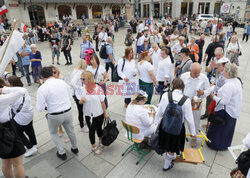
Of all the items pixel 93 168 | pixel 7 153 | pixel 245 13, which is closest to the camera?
pixel 7 153

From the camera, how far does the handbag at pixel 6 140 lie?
2275 mm

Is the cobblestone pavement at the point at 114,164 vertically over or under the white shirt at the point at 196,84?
under

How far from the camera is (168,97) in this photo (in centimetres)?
270

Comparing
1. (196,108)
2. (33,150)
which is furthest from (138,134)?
(33,150)

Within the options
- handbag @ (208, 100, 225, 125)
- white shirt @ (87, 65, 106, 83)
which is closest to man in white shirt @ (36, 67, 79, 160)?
white shirt @ (87, 65, 106, 83)

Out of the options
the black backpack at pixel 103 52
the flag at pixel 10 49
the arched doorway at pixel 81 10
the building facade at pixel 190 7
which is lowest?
the black backpack at pixel 103 52

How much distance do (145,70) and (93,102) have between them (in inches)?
75.9

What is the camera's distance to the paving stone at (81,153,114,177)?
3.22m

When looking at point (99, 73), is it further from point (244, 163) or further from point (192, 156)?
point (244, 163)

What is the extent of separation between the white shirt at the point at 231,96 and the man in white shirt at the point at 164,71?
5.66ft

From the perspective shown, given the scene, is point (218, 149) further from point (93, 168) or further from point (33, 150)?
point (33, 150)

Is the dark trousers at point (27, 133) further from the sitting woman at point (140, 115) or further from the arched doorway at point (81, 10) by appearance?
the arched doorway at point (81, 10)

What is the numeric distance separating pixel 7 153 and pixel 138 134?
2094mm

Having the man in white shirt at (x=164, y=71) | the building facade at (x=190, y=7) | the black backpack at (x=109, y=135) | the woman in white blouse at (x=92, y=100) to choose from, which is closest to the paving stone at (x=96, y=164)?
the black backpack at (x=109, y=135)
